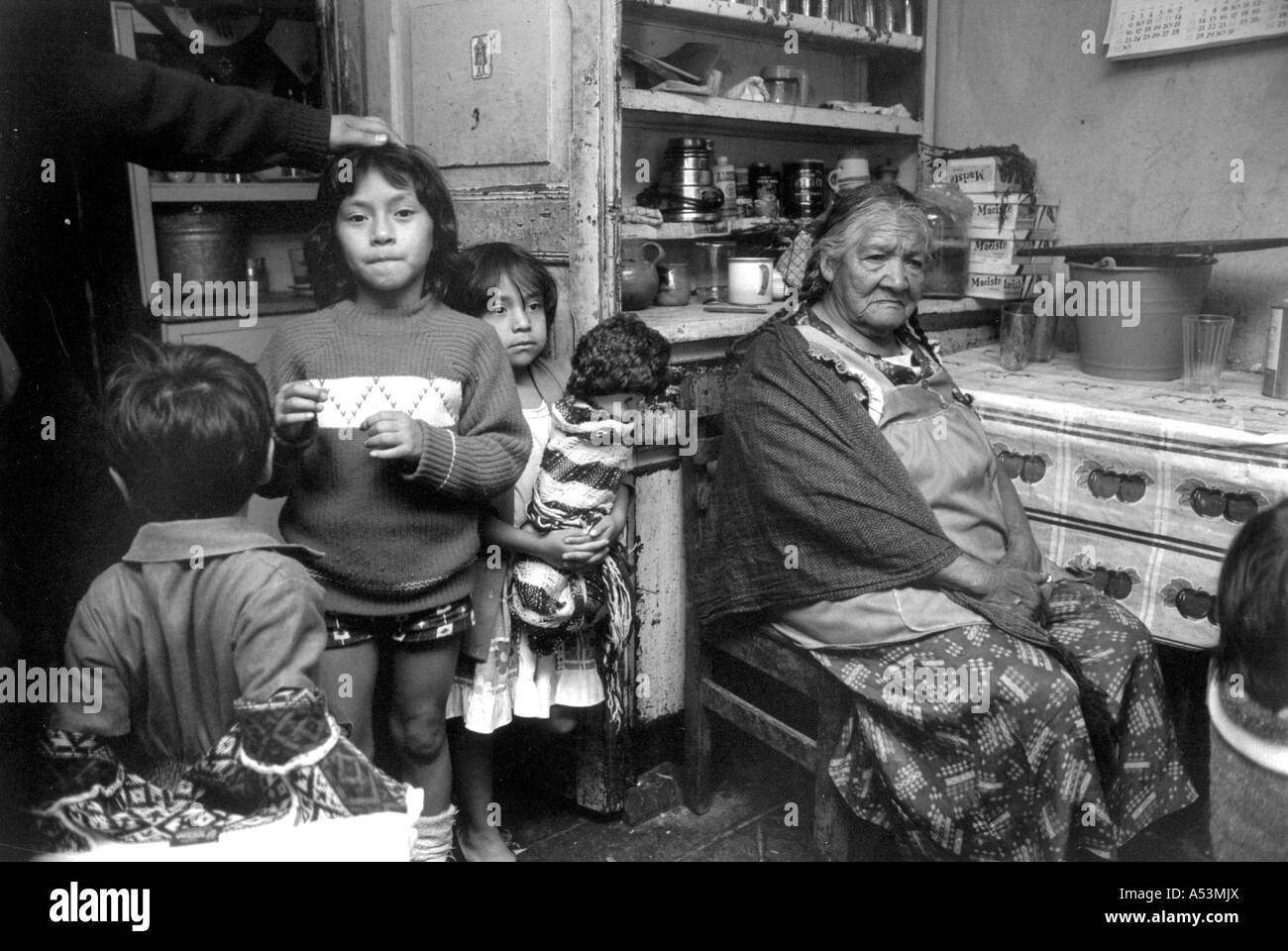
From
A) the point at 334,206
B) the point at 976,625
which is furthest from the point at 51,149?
the point at 976,625

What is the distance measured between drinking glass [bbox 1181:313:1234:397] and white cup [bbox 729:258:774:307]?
962 millimetres

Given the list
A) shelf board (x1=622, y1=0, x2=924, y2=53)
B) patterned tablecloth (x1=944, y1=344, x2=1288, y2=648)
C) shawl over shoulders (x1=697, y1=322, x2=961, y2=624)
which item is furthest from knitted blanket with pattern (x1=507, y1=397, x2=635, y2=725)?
shelf board (x1=622, y1=0, x2=924, y2=53)

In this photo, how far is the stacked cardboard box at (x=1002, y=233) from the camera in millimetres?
2771

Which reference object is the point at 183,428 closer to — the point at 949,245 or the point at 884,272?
the point at 884,272

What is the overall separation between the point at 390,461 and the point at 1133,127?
219 cm

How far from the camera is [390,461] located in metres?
1.48

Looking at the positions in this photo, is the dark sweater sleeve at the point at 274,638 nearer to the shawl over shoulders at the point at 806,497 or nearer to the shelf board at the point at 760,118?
the shawl over shoulders at the point at 806,497

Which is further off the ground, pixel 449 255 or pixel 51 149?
pixel 51 149

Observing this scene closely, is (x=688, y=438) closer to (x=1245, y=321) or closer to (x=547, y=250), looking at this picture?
(x=547, y=250)

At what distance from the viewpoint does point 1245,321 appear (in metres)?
2.48

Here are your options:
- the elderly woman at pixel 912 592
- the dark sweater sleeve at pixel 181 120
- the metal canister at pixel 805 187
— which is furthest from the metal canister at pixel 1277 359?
the dark sweater sleeve at pixel 181 120

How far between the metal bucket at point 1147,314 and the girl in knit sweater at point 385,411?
1508 mm

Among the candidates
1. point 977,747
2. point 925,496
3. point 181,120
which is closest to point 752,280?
point 925,496

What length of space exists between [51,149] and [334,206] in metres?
0.38
